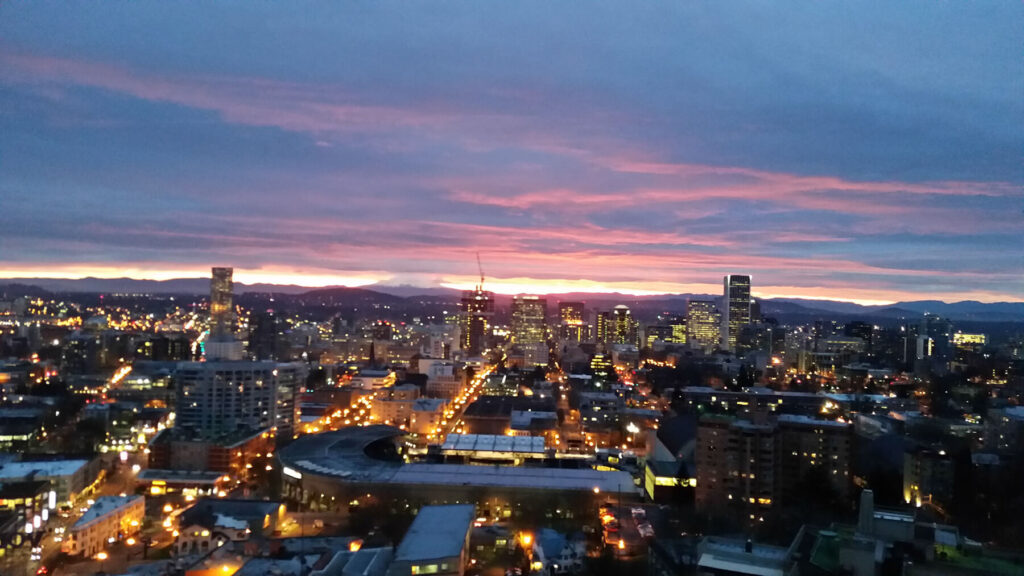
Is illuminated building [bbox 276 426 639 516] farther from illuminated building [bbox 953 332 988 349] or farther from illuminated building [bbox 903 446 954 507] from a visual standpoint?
illuminated building [bbox 953 332 988 349]

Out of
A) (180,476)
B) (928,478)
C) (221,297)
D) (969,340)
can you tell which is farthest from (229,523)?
(221,297)

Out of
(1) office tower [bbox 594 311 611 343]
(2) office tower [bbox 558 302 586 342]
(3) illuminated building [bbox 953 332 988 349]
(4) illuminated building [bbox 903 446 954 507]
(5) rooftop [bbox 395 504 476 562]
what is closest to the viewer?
(5) rooftop [bbox 395 504 476 562]

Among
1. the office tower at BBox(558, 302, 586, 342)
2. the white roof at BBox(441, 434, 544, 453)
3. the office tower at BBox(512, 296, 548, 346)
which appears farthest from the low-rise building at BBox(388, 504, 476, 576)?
the office tower at BBox(558, 302, 586, 342)

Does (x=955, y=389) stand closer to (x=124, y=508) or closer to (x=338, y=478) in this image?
(x=338, y=478)

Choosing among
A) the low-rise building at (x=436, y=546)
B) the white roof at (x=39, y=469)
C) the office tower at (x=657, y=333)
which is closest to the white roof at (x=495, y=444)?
the low-rise building at (x=436, y=546)

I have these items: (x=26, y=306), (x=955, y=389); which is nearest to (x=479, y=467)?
(x=955, y=389)

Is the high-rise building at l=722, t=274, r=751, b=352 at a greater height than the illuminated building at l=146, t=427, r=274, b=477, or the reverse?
the high-rise building at l=722, t=274, r=751, b=352
